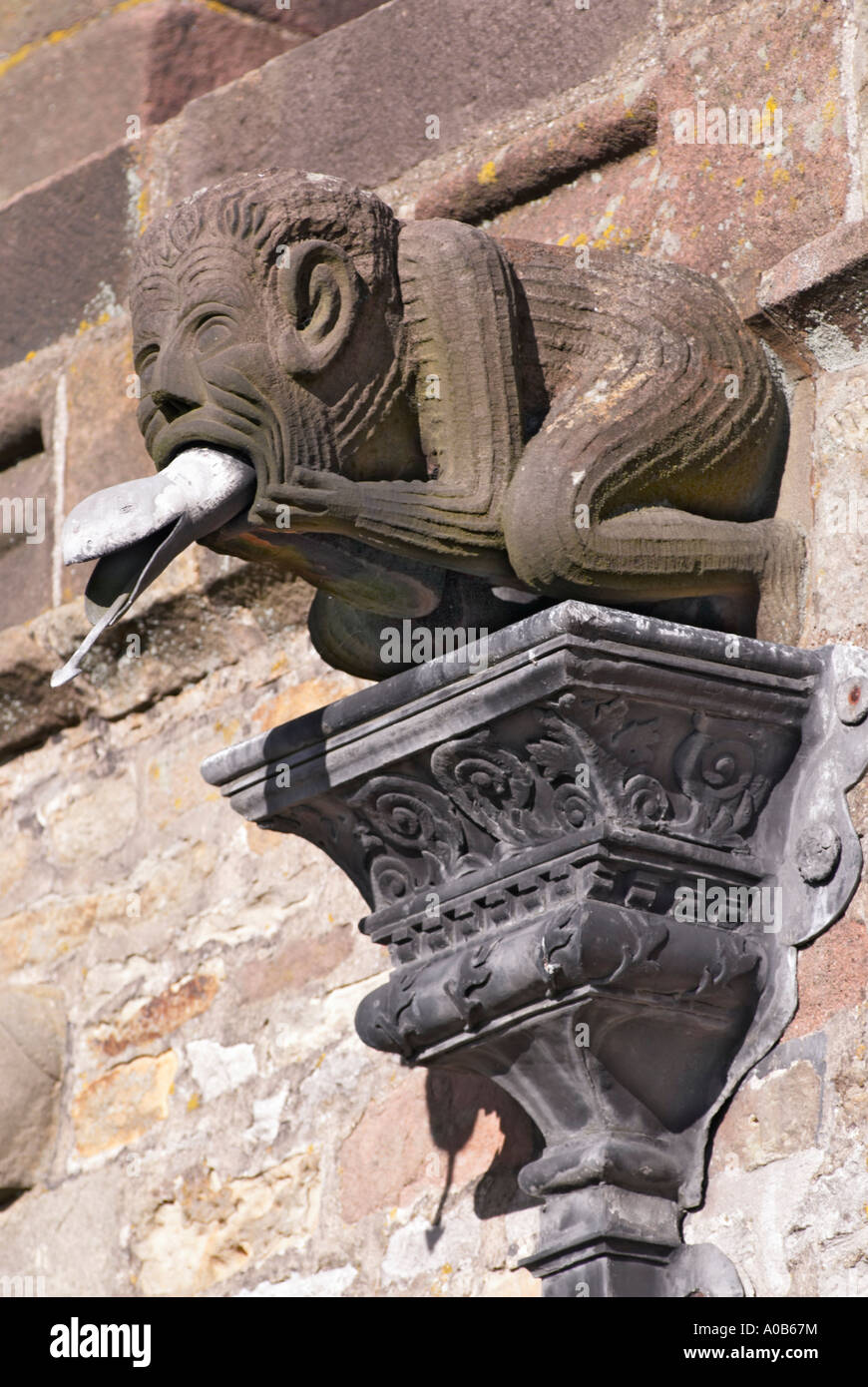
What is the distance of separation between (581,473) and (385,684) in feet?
1.05

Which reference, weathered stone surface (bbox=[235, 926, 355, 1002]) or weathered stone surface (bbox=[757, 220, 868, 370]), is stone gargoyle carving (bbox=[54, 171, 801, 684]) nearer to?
weathered stone surface (bbox=[757, 220, 868, 370])

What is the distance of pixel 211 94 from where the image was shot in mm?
3721

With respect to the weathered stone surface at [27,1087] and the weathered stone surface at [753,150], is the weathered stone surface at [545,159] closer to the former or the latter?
the weathered stone surface at [753,150]

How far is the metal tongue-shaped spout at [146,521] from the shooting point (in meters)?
2.43

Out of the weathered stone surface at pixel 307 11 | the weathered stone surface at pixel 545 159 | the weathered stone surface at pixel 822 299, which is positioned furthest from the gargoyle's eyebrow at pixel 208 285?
the weathered stone surface at pixel 307 11

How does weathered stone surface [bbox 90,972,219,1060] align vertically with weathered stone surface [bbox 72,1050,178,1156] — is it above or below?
above

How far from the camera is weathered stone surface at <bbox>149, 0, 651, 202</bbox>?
127 inches

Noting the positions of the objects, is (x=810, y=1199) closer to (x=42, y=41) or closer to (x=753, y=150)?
(x=753, y=150)

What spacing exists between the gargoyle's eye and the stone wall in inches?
25.9

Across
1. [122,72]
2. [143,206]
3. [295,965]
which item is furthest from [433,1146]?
[122,72]

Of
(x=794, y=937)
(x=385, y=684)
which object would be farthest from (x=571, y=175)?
(x=794, y=937)

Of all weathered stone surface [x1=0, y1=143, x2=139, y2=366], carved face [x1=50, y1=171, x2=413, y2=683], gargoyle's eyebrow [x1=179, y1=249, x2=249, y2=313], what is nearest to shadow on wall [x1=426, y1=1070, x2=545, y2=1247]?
carved face [x1=50, y1=171, x2=413, y2=683]

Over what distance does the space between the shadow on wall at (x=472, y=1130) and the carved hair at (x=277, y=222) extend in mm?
988

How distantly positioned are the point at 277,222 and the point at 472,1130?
3.72 ft
